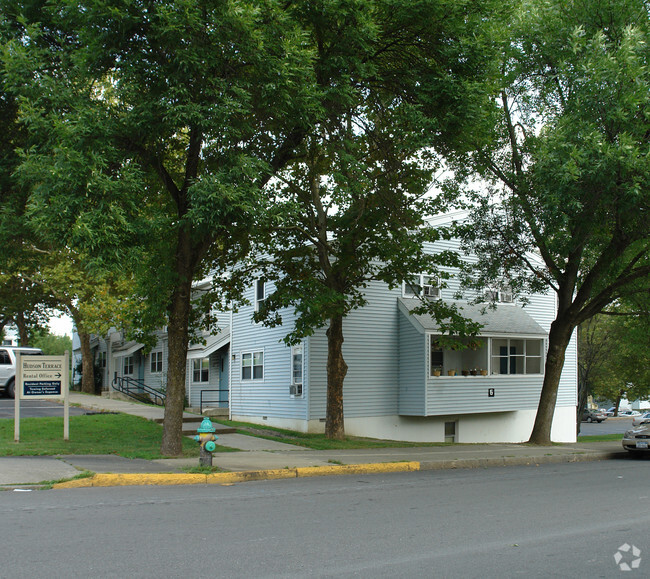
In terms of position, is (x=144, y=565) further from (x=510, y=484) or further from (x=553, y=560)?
(x=510, y=484)

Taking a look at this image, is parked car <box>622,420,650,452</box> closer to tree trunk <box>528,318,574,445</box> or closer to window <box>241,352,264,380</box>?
tree trunk <box>528,318,574,445</box>

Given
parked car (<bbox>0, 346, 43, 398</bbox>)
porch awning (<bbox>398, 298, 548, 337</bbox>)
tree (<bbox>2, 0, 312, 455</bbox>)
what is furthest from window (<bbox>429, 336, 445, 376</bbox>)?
parked car (<bbox>0, 346, 43, 398</bbox>)

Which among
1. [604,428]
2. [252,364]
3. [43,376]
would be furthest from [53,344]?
[43,376]

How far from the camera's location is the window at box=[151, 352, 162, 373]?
3344 centimetres

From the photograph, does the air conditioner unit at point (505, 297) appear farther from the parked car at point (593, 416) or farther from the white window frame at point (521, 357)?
the parked car at point (593, 416)

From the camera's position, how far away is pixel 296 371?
22.0 m

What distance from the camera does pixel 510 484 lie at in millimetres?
11578

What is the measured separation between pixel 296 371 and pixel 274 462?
29.6 feet

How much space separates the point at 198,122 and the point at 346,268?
7.36 m

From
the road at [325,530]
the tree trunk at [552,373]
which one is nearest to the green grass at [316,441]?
the tree trunk at [552,373]

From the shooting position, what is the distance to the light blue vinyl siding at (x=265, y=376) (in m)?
22.3

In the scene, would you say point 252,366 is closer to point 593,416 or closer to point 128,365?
point 128,365

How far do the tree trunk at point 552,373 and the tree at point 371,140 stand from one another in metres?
4.52

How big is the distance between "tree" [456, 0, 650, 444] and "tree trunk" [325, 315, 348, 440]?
4.75 metres
